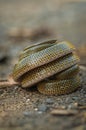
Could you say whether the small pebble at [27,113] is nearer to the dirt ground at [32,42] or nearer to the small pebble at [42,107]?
the dirt ground at [32,42]

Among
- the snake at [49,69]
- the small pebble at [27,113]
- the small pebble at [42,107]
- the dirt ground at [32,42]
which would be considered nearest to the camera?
the dirt ground at [32,42]

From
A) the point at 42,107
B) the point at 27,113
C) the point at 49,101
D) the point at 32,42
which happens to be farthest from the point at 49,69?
the point at 32,42

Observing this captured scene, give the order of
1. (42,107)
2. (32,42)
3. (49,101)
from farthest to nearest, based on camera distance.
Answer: (32,42) < (49,101) < (42,107)

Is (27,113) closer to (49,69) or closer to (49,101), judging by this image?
(49,101)

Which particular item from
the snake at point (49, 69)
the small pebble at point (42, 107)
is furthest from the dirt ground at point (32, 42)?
the snake at point (49, 69)

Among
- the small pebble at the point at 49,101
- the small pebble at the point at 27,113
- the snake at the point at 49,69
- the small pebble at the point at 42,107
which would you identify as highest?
the snake at the point at 49,69

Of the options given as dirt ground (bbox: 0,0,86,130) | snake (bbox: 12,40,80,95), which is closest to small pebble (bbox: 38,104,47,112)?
dirt ground (bbox: 0,0,86,130)

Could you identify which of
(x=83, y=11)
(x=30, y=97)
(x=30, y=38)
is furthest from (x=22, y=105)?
(x=83, y=11)
